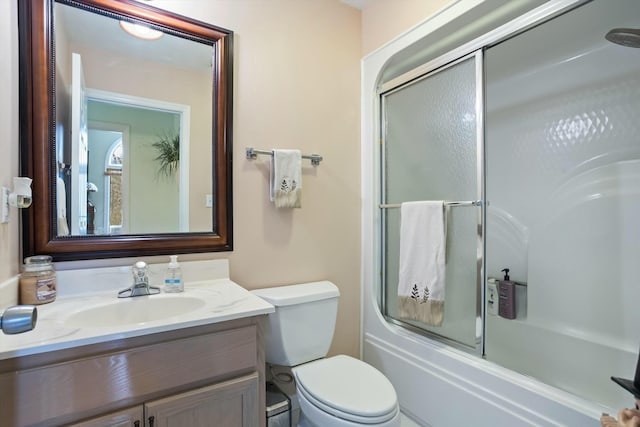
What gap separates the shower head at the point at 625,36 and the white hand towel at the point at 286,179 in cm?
136

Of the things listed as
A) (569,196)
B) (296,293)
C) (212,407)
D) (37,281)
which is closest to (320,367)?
(296,293)

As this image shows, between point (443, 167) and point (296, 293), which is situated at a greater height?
point (443, 167)

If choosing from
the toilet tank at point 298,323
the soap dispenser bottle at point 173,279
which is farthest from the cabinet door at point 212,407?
the soap dispenser bottle at point 173,279

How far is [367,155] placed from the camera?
1989 millimetres

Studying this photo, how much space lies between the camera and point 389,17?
182 centimetres

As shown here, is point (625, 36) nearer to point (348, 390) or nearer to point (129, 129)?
point (348, 390)

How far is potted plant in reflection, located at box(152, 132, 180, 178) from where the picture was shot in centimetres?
143

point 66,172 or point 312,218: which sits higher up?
point 66,172

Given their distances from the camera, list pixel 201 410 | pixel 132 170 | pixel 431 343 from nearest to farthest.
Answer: pixel 201 410, pixel 132 170, pixel 431 343

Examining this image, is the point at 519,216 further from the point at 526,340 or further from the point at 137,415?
the point at 137,415

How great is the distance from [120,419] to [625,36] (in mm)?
2188

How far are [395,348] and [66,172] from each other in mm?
1761

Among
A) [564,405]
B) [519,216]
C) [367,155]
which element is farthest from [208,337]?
[519,216]

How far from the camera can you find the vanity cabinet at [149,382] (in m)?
0.79
